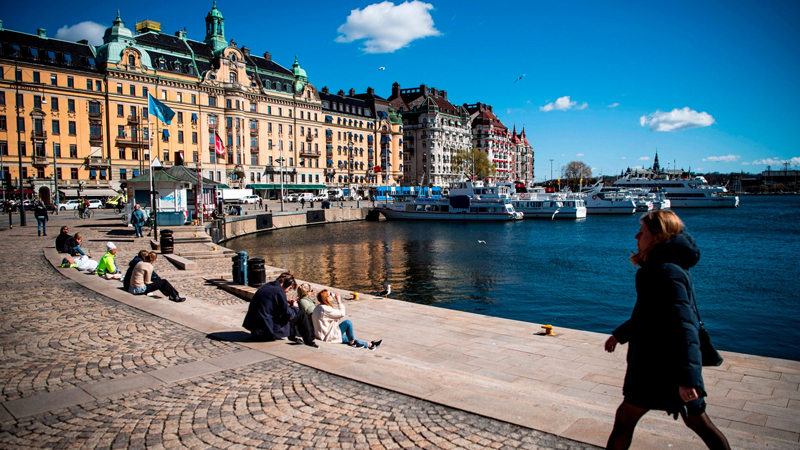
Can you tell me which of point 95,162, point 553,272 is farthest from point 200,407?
point 95,162

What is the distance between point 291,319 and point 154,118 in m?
78.1

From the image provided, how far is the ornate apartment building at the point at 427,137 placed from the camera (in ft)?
431

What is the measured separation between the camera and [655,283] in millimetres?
4055

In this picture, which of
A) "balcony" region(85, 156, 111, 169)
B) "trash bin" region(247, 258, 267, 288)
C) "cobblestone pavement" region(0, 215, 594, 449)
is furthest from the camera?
"balcony" region(85, 156, 111, 169)

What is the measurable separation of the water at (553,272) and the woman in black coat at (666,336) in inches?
542

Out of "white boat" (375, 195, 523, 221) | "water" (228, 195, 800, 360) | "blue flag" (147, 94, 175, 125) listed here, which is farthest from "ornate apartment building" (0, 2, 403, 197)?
"water" (228, 195, 800, 360)

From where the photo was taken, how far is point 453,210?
74.6 metres

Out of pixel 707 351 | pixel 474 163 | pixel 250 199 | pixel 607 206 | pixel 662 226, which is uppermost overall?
pixel 474 163

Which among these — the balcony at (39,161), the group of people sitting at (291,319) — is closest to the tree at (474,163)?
the balcony at (39,161)

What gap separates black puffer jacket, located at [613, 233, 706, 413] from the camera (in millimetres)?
3949

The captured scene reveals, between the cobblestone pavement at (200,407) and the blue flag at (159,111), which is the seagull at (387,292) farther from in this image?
the blue flag at (159,111)

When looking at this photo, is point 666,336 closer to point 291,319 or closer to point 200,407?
point 200,407

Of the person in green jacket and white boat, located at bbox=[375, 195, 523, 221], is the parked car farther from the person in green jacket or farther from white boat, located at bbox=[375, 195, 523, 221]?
the person in green jacket

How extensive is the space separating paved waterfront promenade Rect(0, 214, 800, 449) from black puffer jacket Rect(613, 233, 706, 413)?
130 centimetres
